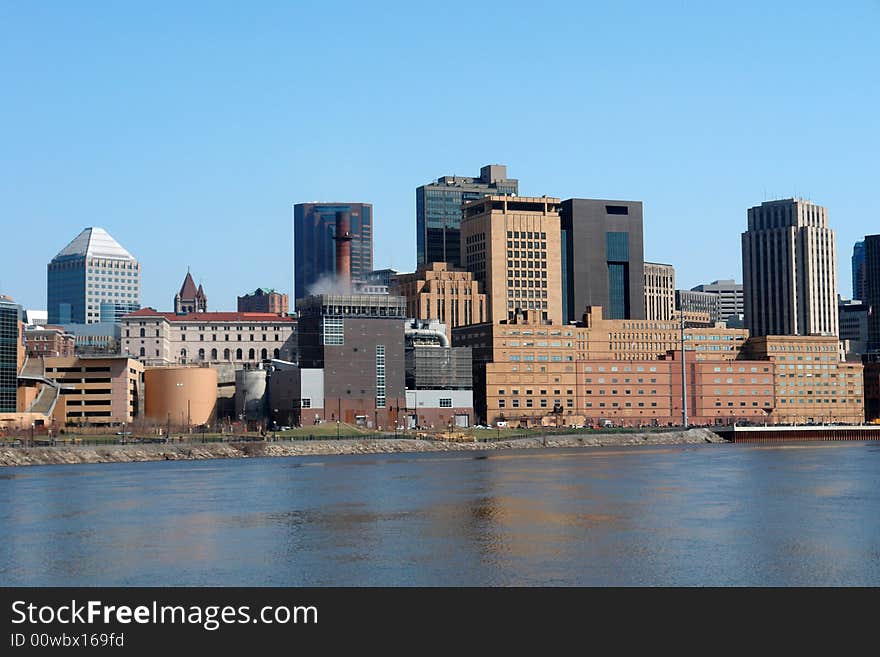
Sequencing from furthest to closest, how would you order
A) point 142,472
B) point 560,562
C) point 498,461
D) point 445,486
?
point 498,461 → point 142,472 → point 445,486 → point 560,562

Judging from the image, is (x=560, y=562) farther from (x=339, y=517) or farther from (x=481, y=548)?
(x=339, y=517)

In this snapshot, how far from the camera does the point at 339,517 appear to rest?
86.0 meters

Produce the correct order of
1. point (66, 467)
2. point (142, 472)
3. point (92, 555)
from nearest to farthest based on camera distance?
point (92, 555) < point (142, 472) < point (66, 467)

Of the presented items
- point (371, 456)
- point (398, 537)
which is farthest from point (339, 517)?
point (371, 456)

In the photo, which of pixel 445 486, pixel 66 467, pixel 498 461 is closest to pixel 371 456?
pixel 498 461

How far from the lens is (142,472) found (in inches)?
5669

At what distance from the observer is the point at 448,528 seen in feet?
254

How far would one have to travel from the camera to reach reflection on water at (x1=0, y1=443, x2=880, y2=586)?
59625mm

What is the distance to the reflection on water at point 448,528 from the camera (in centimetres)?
5962
